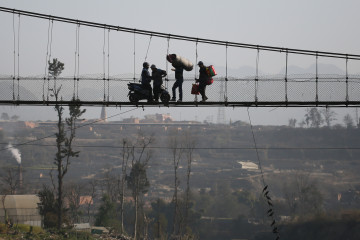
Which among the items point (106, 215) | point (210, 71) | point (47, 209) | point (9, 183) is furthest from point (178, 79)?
point (9, 183)

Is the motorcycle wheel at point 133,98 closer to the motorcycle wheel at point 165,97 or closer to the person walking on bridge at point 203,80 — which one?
the motorcycle wheel at point 165,97

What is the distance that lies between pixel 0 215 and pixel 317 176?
126m

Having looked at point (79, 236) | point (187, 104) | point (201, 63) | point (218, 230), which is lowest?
point (218, 230)

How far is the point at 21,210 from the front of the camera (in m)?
70.2

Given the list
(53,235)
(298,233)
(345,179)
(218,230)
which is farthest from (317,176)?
(53,235)

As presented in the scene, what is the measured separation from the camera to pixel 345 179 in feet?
589

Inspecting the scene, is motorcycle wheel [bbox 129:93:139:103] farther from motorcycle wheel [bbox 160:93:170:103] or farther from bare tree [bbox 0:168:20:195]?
bare tree [bbox 0:168:20:195]

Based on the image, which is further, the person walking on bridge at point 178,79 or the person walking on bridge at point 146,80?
the person walking on bridge at point 146,80

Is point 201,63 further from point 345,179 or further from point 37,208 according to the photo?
point 345,179

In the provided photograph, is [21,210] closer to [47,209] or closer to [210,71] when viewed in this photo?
[47,209]

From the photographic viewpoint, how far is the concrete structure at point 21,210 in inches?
2714

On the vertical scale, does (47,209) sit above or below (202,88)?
below

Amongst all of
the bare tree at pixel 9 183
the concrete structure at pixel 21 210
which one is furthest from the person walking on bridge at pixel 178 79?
the bare tree at pixel 9 183

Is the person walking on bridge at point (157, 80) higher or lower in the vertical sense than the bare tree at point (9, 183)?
higher
